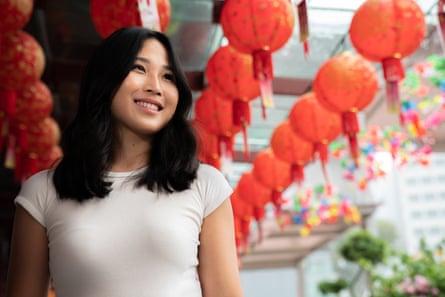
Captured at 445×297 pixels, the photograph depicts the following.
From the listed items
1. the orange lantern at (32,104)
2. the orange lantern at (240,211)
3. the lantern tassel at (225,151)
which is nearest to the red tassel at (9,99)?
the orange lantern at (32,104)

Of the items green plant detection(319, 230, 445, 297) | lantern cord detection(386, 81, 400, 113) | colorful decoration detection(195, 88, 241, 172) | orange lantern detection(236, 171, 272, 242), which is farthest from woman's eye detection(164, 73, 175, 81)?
green plant detection(319, 230, 445, 297)

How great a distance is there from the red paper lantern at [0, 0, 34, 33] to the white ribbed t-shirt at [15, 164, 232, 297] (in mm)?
1740

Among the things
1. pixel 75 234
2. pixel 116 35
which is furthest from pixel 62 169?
pixel 116 35

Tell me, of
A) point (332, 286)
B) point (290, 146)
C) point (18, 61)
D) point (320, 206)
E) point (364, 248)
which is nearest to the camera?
point (18, 61)

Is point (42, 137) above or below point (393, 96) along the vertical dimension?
below

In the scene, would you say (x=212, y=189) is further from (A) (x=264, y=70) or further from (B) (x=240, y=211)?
(B) (x=240, y=211)

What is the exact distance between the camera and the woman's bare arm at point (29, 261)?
0.98 meters

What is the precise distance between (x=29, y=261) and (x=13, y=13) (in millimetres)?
1822

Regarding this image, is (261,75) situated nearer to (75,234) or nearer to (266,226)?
(75,234)

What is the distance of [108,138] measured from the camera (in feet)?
3.49

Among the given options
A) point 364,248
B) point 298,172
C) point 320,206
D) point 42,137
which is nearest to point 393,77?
point 298,172

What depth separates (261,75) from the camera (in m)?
2.72

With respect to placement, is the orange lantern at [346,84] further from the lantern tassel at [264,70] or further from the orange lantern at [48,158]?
the orange lantern at [48,158]

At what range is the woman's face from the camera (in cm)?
105
